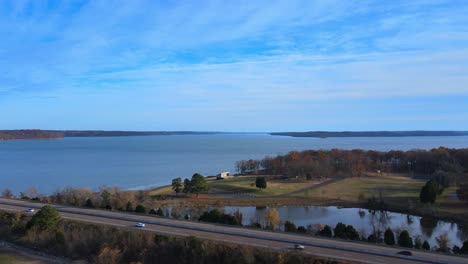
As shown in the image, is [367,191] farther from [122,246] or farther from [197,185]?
[122,246]

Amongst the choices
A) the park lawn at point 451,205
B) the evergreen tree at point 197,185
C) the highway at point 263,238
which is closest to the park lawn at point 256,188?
the evergreen tree at point 197,185

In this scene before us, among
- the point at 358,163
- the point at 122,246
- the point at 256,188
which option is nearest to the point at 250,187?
the point at 256,188

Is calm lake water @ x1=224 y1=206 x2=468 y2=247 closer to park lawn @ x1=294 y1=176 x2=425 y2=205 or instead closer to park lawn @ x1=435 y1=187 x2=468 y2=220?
park lawn @ x1=435 y1=187 x2=468 y2=220

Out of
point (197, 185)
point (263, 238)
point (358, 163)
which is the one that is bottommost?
point (197, 185)

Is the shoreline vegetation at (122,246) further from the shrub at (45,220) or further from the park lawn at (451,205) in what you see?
the park lawn at (451,205)

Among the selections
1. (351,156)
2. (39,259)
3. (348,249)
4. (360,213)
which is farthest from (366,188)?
(39,259)

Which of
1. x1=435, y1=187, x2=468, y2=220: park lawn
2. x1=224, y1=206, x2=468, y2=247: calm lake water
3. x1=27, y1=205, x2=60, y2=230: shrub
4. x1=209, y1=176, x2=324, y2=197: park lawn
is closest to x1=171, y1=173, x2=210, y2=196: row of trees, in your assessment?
x1=224, y1=206, x2=468, y2=247: calm lake water
